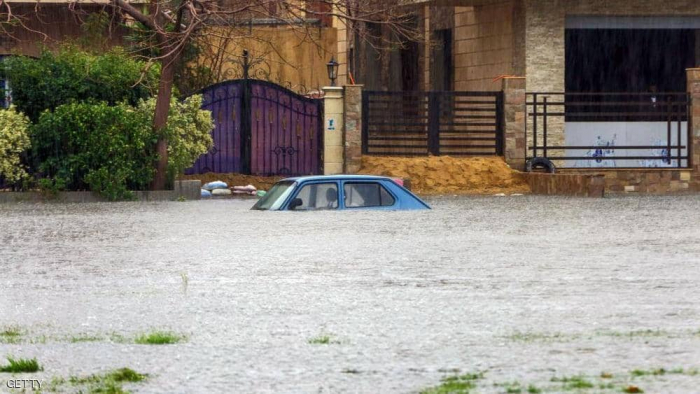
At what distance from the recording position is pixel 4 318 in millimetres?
9492

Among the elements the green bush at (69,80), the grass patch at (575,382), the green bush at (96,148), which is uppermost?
the green bush at (69,80)

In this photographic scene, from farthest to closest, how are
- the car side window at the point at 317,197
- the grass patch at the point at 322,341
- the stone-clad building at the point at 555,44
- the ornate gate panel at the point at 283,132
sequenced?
1. the stone-clad building at the point at 555,44
2. the ornate gate panel at the point at 283,132
3. the car side window at the point at 317,197
4. the grass patch at the point at 322,341

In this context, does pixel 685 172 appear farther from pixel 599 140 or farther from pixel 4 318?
pixel 4 318

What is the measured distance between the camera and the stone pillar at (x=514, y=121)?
101 feet

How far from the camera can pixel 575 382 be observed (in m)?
6.57

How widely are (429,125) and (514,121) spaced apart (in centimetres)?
188

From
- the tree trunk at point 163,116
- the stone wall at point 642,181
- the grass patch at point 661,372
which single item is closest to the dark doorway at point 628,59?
the stone wall at point 642,181

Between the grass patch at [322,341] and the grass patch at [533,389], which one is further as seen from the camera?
the grass patch at [322,341]

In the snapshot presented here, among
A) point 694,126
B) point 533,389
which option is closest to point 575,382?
point 533,389

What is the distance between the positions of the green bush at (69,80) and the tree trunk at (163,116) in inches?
16.5

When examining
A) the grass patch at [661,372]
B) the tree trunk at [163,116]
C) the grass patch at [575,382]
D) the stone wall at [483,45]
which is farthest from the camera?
the stone wall at [483,45]

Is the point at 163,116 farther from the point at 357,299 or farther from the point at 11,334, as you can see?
the point at 11,334

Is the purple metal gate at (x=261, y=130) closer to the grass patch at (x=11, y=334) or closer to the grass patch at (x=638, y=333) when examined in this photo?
the grass patch at (x=11, y=334)

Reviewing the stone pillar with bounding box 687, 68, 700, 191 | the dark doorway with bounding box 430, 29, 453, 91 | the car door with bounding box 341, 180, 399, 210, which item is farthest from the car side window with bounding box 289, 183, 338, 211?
the dark doorway with bounding box 430, 29, 453, 91
